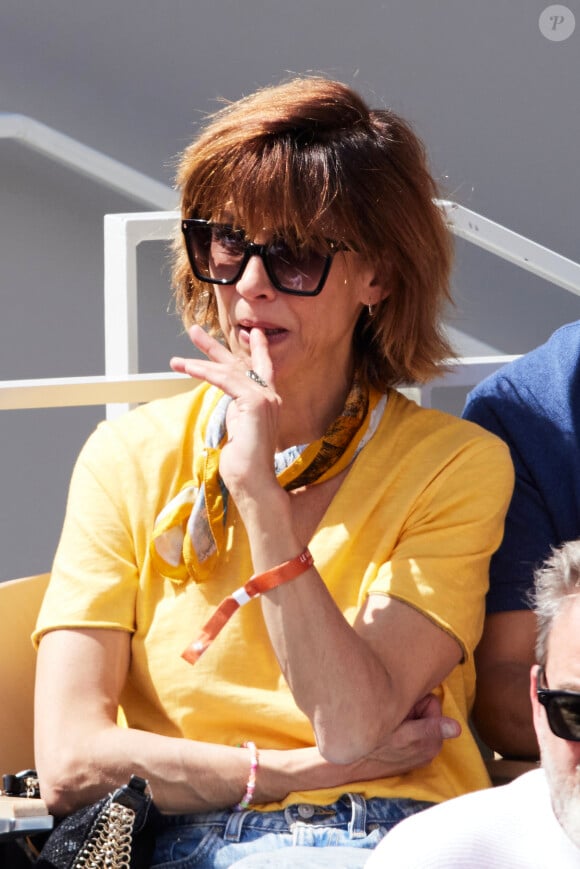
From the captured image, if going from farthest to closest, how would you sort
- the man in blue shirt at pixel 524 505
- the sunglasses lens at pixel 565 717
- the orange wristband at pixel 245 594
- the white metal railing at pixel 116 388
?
the white metal railing at pixel 116 388
the man in blue shirt at pixel 524 505
the orange wristband at pixel 245 594
the sunglasses lens at pixel 565 717

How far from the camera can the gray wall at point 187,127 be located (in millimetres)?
Result: 5043

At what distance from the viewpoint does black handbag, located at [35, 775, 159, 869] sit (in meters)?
1.79

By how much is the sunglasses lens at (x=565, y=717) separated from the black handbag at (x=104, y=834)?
60 cm

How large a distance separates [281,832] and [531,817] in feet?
1.59

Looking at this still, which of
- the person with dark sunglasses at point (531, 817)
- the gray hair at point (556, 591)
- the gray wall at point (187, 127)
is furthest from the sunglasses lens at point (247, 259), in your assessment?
the gray wall at point (187, 127)

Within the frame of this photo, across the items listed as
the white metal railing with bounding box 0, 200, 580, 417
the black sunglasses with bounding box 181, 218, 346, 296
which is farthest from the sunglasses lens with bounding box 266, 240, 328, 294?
the white metal railing with bounding box 0, 200, 580, 417

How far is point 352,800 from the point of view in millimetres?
1964

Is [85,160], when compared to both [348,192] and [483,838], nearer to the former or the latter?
[348,192]

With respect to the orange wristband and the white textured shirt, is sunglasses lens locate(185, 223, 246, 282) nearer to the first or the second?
the orange wristband

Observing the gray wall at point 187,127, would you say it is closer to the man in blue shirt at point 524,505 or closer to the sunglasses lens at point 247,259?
the man in blue shirt at point 524,505

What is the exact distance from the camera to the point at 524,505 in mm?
2373

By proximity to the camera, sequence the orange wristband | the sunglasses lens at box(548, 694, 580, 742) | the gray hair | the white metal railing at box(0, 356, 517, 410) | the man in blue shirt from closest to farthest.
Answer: the sunglasses lens at box(548, 694, 580, 742) < the gray hair < the orange wristband < the man in blue shirt < the white metal railing at box(0, 356, 517, 410)

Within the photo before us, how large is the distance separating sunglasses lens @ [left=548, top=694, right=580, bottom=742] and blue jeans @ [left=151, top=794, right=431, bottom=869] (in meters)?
0.48

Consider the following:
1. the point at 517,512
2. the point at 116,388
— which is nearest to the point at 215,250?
the point at 116,388
